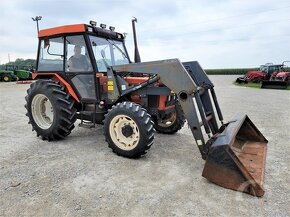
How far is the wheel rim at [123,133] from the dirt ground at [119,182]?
0.81ft

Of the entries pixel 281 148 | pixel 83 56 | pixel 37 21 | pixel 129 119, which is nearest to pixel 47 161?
pixel 129 119

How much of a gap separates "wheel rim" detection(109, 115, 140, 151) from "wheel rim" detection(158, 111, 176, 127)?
4.82ft

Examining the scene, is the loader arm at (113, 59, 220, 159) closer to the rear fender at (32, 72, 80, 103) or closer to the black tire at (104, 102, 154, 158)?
the black tire at (104, 102, 154, 158)

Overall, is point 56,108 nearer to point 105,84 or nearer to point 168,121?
point 105,84

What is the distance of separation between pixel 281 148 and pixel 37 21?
Answer: 17.2 m

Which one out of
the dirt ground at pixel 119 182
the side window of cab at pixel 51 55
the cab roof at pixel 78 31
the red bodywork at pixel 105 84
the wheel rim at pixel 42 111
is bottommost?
the dirt ground at pixel 119 182

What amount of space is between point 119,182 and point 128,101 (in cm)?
176

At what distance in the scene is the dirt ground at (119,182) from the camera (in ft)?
9.53

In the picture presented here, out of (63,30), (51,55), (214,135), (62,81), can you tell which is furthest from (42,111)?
(214,135)

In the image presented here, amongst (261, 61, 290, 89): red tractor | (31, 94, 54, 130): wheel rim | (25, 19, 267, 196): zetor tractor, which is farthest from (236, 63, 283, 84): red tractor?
(31, 94, 54, 130): wheel rim

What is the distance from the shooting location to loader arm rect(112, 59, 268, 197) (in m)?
3.22

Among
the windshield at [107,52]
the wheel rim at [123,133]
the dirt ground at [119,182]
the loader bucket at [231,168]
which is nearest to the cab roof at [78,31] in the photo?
the windshield at [107,52]

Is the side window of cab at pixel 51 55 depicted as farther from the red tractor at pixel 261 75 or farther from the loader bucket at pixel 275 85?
the red tractor at pixel 261 75

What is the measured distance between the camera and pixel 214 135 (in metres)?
4.09
